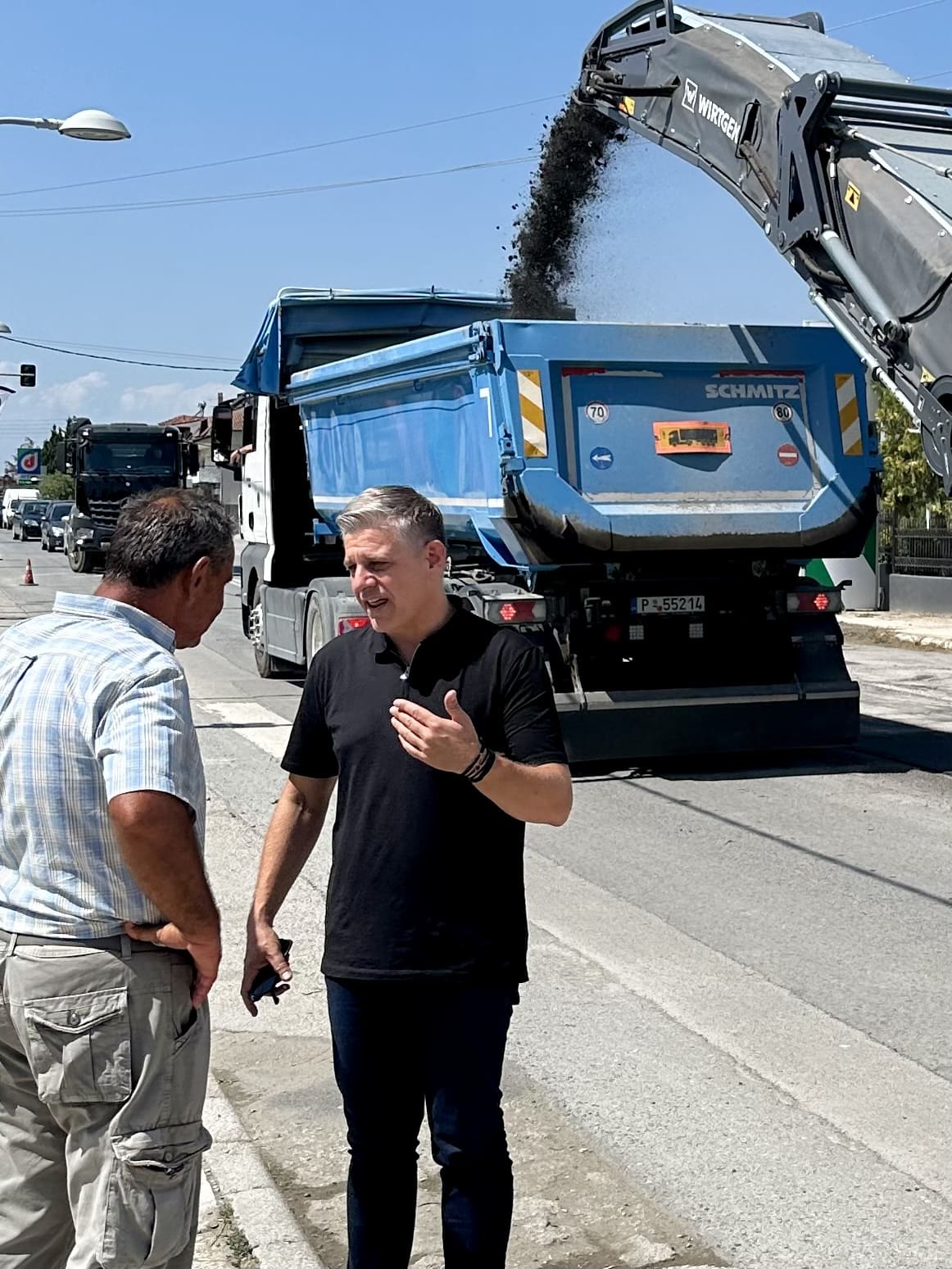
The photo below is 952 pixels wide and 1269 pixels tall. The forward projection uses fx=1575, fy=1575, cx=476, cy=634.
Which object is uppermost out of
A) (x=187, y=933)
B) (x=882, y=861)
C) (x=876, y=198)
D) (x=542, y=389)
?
(x=876, y=198)

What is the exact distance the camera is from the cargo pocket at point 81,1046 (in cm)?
285

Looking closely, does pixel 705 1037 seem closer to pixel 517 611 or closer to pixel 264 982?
pixel 264 982

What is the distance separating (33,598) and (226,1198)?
26583mm

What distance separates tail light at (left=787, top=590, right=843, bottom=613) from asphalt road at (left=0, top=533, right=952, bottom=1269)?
1.42 metres

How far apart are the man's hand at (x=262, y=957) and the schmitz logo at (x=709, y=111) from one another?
913cm

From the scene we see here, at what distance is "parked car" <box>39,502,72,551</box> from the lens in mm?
52469

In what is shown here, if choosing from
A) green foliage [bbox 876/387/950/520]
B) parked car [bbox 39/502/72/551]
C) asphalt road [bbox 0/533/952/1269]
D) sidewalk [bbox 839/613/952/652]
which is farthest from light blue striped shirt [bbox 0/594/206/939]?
parked car [bbox 39/502/72/551]

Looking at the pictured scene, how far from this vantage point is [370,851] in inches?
132

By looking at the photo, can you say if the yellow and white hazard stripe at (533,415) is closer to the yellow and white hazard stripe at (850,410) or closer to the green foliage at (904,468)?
the yellow and white hazard stripe at (850,410)

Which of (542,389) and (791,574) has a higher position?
(542,389)

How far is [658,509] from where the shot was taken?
33.9 ft

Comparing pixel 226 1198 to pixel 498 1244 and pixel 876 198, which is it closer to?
pixel 498 1244

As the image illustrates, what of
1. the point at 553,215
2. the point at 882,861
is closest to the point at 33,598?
the point at 553,215

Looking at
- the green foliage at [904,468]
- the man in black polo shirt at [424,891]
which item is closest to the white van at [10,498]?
the green foliage at [904,468]
